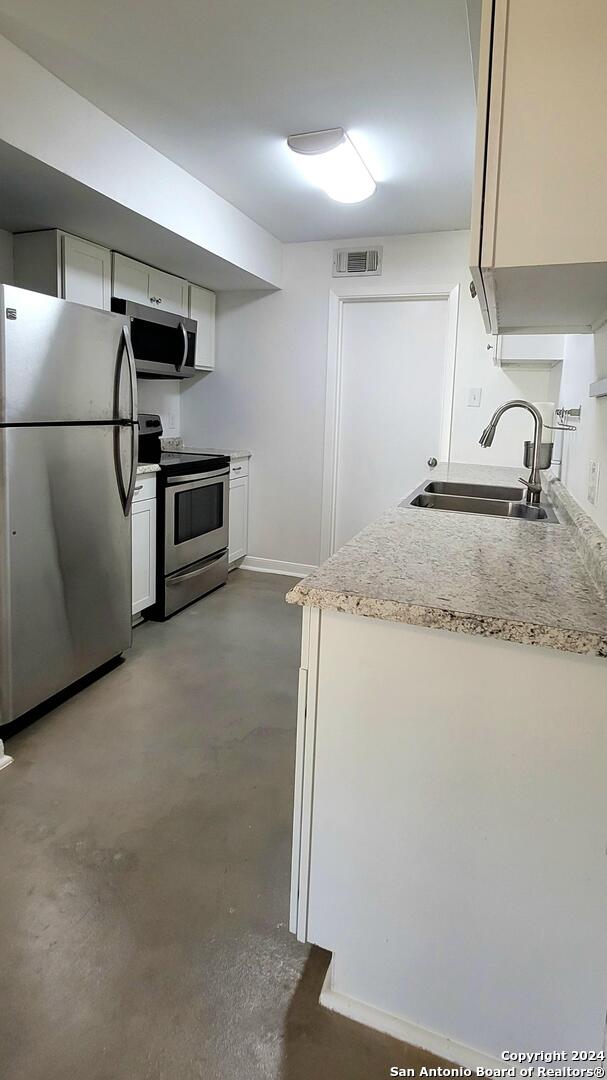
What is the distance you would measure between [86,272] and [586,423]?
2509mm

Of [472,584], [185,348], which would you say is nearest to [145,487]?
[185,348]

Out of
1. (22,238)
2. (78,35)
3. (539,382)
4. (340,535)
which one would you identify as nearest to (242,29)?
(78,35)

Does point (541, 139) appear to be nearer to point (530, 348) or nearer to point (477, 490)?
point (477, 490)

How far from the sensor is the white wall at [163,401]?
4.30 m

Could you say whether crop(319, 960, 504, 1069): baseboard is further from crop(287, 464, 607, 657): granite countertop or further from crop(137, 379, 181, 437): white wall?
crop(137, 379, 181, 437): white wall

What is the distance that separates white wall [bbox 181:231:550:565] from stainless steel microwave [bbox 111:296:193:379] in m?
0.56

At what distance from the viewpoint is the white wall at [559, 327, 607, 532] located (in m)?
1.55

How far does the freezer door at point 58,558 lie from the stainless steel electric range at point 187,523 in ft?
2.10

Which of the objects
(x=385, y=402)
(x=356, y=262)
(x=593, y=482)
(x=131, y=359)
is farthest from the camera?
(x=385, y=402)

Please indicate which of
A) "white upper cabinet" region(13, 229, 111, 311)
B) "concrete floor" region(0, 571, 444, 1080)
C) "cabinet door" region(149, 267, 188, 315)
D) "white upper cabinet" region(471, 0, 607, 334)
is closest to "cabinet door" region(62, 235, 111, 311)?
"white upper cabinet" region(13, 229, 111, 311)

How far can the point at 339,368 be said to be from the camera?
4.23 metres

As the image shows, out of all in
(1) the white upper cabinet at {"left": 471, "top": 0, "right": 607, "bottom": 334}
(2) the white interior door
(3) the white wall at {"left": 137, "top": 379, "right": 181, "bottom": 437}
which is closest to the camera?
(1) the white upper cabinet at {"left": 471, "top": 0, "right": 607, "bottom": 334}

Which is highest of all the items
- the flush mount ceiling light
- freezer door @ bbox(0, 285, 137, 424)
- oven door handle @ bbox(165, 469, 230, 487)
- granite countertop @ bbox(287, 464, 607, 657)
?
the flush mount ceiling light

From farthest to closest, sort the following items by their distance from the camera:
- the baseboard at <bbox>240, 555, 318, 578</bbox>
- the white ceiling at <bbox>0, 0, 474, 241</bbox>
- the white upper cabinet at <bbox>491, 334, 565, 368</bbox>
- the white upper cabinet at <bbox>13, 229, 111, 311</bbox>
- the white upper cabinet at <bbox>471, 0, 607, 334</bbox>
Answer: the baseboard at <bbox>240, 555, 318, 578</bbox> → the white upper cabinet at <bbox>491, 334, 565, 368</bbox> → the white upper cabinet at <bbox>13, 229, 111, 311</bbox> → the white ceiling at <bbox>0, 0, 474, 241</bbox> → the white upper cabinet at <bbox>471, 0, 607, 334</bbox>
